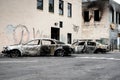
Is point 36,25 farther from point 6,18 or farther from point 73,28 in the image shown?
point 73,28

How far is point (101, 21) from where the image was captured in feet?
152

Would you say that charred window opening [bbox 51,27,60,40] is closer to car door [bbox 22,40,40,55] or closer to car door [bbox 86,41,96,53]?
car door [bbox 86,41,96,53]

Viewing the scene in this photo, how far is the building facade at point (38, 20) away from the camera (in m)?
25.8

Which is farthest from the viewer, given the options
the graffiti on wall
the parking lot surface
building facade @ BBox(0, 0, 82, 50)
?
the graffiti on wall

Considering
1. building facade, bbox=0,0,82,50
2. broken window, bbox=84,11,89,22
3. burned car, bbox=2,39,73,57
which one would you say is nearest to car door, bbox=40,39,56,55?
burned car, bbox=2,39,73,57

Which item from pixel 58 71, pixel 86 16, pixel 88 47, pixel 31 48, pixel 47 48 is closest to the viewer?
pixel 58 71

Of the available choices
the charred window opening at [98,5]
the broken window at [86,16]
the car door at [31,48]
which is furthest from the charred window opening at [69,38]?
the car door at [31,48]

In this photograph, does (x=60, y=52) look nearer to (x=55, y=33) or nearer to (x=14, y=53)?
(x=14, y=53)

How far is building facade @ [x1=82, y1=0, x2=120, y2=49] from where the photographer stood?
149 feet

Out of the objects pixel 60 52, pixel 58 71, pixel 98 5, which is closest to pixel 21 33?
pixel 60 52

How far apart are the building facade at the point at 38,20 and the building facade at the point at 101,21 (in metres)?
7.87

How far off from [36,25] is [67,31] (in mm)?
6806

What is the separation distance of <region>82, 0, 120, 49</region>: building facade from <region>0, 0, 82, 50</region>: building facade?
7.87m

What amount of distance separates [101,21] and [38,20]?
18.5 meters
